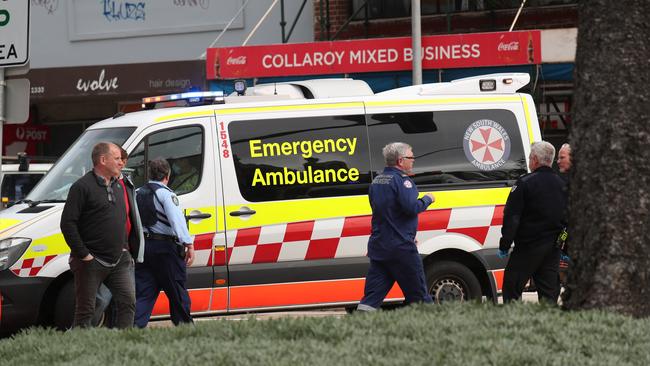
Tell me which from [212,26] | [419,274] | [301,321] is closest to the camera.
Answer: [301,321]

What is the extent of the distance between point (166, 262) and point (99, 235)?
98cm

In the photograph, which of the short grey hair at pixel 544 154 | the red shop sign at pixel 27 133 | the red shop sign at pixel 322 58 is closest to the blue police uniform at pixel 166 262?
the short grey hair at pixel 544 154

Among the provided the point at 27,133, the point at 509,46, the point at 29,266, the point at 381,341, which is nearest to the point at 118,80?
the point at 27,133

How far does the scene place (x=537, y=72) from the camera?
1783 cm

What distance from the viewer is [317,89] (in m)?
11.9

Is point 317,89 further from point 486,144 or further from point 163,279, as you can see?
point 163,279

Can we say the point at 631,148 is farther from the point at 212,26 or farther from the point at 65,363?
the point at 212,26

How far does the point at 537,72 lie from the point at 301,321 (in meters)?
12.2

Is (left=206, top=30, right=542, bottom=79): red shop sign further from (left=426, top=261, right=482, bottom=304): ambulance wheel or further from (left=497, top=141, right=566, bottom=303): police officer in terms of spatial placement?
(left=497, top=141, right=566, bottom=303): police officer

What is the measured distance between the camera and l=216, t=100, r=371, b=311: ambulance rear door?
10.6m

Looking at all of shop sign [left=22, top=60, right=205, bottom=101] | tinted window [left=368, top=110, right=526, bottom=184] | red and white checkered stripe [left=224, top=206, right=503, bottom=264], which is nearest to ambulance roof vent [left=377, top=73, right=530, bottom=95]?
tinted window [left=368, top=110, right=526, bottom=184]

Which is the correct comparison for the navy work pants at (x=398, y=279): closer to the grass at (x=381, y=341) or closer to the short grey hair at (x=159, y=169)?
the short grey hair at (x=159, y=169)

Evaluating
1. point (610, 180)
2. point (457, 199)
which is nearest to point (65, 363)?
point (610, 180)

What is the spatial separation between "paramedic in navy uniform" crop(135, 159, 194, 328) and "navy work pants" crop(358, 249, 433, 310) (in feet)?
4.65
